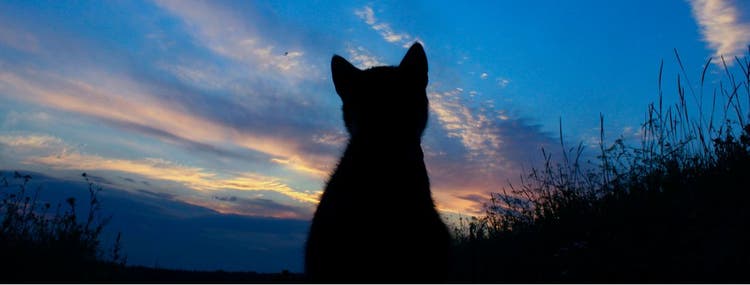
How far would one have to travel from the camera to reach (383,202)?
10.2 ft

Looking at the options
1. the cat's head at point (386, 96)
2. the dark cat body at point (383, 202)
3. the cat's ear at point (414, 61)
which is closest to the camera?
the dark cat body at point (383, 202)

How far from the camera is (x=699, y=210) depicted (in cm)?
431

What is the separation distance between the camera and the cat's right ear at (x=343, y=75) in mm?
3559

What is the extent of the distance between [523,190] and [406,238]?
4558 millimetres

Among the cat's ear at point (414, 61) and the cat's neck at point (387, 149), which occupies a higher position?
the cat's ear at point (414, 61)

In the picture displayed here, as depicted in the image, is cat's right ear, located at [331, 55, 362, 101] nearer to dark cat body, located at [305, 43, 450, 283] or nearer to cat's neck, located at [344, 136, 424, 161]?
dark cat body, located at [305, 43, 450, 283]

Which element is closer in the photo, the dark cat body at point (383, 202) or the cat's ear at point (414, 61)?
the dark cat body at point (383, 202)

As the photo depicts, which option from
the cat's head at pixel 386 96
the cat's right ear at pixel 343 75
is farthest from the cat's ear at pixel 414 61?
the cat's right ear at pixel 343 75

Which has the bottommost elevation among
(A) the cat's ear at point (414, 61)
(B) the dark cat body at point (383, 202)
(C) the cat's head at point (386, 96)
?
(B) the dark cat body at point (383, 202)

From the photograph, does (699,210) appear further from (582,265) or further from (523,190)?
(523,190)

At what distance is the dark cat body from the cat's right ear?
0.07 m

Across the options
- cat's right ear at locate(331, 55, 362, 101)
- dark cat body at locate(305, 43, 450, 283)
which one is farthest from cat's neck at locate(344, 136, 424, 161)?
cat's right ear at locate(331, 55, 362, 101)

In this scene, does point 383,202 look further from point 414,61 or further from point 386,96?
point 414,61

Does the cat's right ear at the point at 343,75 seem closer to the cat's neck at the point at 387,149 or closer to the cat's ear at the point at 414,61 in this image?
the cat's ear at the point at 414,61
